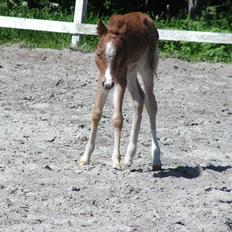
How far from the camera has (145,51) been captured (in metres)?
7.50

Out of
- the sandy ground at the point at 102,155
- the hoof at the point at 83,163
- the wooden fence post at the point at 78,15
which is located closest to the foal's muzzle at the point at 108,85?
the sandy ground at the point at 102,155

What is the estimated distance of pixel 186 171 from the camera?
7.25m

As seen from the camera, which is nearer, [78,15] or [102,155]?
[102,155]

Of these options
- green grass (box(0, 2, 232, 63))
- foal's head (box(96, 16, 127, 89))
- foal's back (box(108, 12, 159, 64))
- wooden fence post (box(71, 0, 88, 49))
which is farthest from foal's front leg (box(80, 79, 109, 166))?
wooden fence post (box(71, 0, 88, 49))

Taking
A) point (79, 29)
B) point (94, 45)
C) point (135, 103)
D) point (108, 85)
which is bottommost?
point (94, 45)

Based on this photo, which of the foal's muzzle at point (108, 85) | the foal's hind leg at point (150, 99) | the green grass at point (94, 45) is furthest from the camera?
the green grass at point (94, 45)

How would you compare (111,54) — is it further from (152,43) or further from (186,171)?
(186,171)

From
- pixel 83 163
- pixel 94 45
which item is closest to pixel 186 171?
pixel 83 163

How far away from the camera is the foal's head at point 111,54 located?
6.59 meters

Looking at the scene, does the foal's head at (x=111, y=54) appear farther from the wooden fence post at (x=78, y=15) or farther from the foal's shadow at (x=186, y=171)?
the wooden fence post at (x=78, y=15)

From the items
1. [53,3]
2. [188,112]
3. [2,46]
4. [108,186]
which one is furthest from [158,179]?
[53,3]

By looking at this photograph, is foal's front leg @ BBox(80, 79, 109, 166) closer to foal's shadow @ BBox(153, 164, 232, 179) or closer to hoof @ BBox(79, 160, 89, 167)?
hoof @ BBox(79, 160, 89, 167)

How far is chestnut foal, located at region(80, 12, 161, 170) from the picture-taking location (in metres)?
6.67

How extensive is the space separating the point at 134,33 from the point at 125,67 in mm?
431
